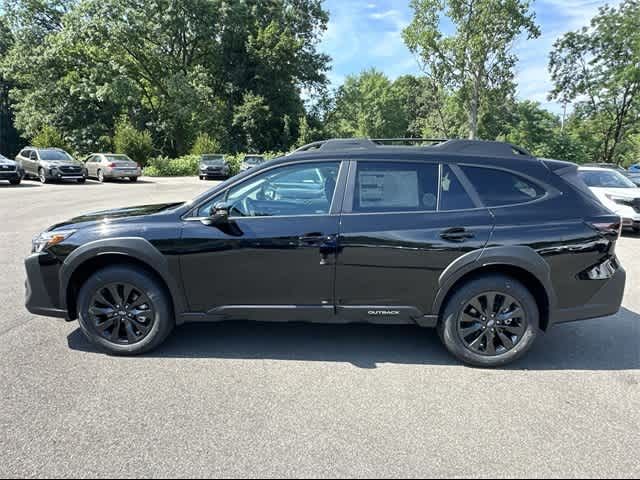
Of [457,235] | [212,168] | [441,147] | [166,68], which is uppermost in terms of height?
[166,68]

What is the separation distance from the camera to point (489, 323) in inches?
140

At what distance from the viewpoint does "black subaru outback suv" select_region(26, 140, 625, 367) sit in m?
3.48

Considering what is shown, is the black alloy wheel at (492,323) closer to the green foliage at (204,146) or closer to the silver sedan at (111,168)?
the silver sedan at (111,168)

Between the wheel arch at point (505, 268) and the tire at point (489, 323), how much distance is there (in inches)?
3.0

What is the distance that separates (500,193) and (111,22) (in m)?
37.2

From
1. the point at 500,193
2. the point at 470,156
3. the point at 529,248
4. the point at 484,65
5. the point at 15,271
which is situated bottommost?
the point at 15,271

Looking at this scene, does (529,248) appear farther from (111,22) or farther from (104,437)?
(111,22)

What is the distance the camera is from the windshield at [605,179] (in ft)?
33.5

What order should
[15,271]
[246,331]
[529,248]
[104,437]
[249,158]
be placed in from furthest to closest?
[249,158] < [15,271] < [246,331] < [529,248] < [104,437]

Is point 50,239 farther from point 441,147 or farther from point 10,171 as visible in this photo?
point 10,171

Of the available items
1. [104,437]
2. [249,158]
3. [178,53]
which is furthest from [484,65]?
[104,437]

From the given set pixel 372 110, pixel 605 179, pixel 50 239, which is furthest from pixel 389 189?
pixel 372 110

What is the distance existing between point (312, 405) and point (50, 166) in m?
23.0

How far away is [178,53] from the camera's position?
37.7 metres
